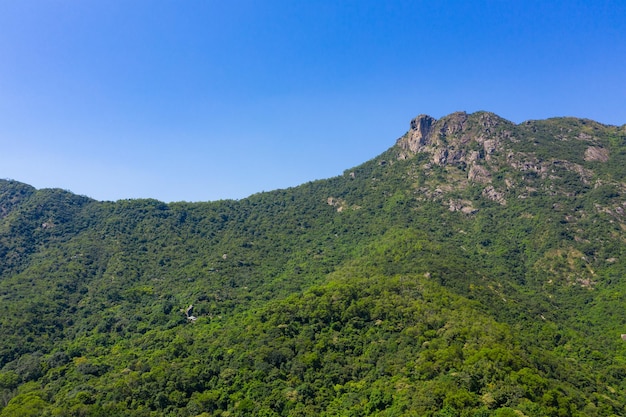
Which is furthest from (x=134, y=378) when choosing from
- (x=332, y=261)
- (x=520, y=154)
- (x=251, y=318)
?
(x=520, y=154)

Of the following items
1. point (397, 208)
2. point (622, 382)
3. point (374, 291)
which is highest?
point (397, 208)

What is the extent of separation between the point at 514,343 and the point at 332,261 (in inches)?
3107

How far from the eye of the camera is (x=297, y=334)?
101m

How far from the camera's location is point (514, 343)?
283ft

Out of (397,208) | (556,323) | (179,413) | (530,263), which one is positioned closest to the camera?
(179,413)

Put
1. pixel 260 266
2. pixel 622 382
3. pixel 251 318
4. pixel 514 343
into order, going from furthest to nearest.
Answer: pixel 260 266 → pixel 251 318 → pixel 622 382 → pixel 514 343

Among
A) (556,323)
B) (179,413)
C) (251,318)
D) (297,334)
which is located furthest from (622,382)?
(179,413)

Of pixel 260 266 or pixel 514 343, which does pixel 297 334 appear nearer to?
pixel 514 343

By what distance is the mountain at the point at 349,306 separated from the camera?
3086 inches

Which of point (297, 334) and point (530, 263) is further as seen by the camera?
point (530, 263)

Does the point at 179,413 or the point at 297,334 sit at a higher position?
the point at 297,334

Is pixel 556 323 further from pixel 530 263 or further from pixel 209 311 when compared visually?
pixel 209 311

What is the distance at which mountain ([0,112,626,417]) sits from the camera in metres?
78.4

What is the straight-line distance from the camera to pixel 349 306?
106625 mm
